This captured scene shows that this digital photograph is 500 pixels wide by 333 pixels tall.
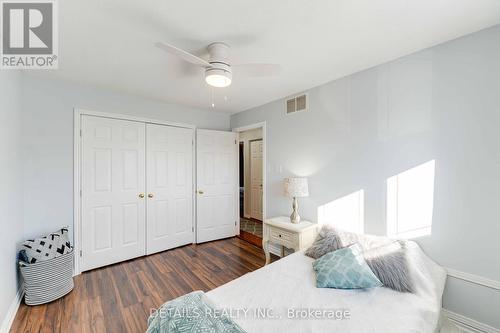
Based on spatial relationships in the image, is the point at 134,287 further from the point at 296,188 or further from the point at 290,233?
the point at 296,188

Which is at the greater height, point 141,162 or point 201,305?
point 141,162

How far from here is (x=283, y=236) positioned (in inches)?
105

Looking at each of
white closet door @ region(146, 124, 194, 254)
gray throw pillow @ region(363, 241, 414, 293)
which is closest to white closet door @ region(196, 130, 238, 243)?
white closet door @ region(146, 124, 194, 254)

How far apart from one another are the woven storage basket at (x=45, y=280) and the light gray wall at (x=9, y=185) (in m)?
0.10

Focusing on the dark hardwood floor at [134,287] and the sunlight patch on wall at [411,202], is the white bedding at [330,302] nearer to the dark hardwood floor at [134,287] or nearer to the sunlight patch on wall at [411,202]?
the sunlight patch on wall at [411,202]

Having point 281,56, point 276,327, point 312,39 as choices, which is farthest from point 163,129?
point 276,327

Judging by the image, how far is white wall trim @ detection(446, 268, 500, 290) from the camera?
1559 mm

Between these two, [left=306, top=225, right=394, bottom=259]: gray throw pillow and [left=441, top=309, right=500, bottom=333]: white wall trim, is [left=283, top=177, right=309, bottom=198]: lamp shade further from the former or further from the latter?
[left=441, top=309, right=500, bottom=333]: white wall trim

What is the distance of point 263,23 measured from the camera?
5.03 feet

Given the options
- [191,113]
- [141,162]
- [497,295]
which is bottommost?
[497,295]

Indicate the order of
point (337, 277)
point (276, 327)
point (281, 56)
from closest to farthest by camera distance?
point (276, 327) < point (337, 277) < point (281, 56)

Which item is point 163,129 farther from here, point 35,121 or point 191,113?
point 35,121

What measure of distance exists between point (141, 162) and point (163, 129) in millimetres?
634

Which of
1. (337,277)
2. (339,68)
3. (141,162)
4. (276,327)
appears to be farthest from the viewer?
(141,162)
